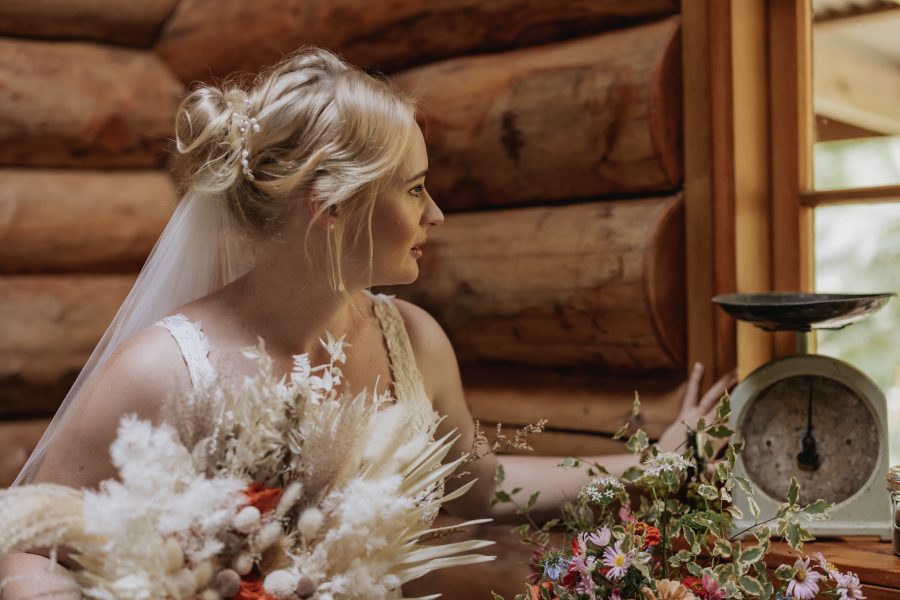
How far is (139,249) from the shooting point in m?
3.33

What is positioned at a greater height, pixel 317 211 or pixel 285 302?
pixel 317 211

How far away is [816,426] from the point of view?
1812 millimetres

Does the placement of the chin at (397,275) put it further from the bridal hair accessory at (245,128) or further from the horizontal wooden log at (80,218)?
the horizontal wooden log at (80,218)

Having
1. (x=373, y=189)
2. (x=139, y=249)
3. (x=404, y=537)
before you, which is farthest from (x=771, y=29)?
(x=139, y=249)

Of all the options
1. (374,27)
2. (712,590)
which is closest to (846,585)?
(712,590)

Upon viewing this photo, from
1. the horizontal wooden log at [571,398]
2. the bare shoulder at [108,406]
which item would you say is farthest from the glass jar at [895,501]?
the bare shoulder at [108,406]

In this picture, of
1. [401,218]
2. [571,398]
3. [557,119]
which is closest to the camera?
[401,218]

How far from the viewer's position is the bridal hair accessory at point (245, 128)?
1.72 meters

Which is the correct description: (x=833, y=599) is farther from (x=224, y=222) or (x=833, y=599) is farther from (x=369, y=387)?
(x=224, y=222)

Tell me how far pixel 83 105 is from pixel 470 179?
1530 mm

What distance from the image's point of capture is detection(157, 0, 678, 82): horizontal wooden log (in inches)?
90.3

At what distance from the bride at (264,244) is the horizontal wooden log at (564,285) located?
240 mm

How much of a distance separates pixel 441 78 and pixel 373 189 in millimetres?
971

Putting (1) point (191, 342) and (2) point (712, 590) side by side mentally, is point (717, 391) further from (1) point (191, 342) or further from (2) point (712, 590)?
(1) point (191, 342)
